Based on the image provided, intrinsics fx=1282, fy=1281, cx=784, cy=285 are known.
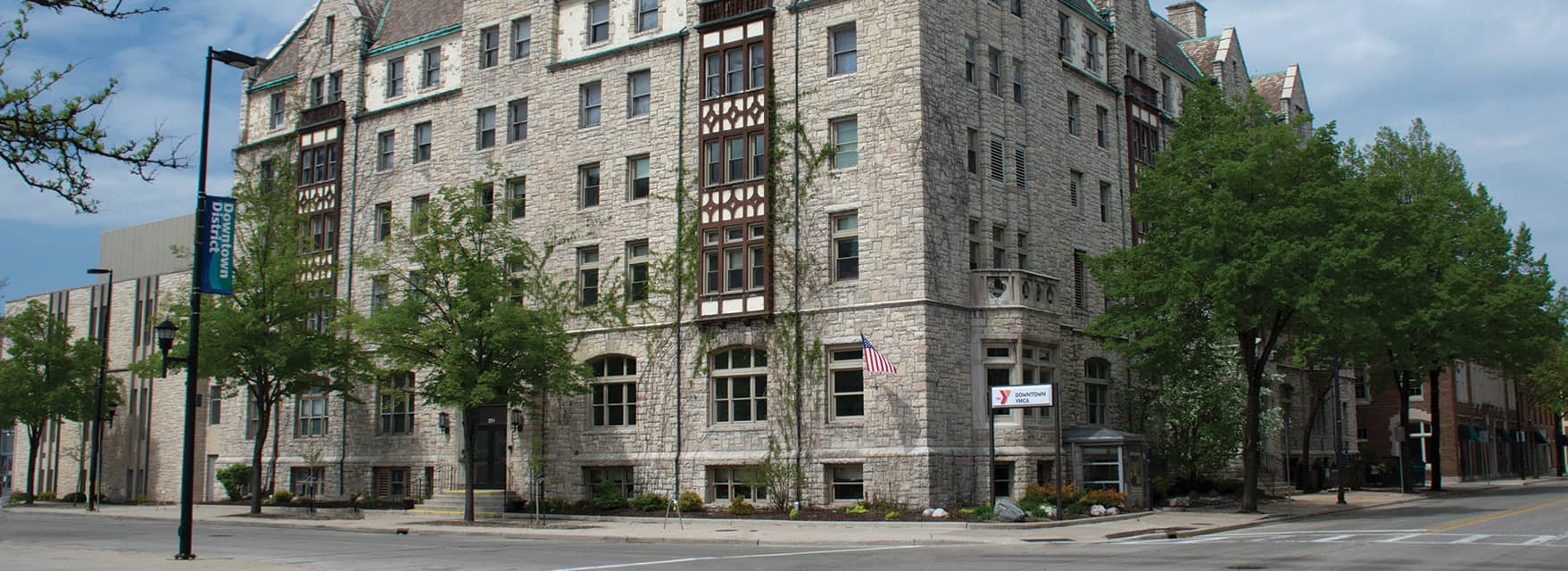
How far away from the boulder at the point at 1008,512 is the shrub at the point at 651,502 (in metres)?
10.2

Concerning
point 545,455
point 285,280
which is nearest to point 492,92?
point 285,280

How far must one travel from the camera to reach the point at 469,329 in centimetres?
3550

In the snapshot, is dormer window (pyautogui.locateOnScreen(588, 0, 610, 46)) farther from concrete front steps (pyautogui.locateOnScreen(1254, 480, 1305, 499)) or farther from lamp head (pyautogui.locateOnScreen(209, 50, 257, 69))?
concrete front steps (pyautogui.locateOnScreen(1254, 480, 1305, 499))

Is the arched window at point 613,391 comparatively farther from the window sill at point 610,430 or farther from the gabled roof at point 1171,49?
the gabled roof at point 1171,49

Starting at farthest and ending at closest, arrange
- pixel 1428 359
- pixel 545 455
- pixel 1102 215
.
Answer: pixel 1428 359, pixel 1102 215, pixel 545 455

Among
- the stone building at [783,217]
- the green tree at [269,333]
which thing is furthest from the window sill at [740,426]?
the green tree at [269,333]

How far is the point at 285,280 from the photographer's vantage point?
4172 cm

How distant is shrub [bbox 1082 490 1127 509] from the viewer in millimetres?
34500

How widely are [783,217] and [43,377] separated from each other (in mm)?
36225

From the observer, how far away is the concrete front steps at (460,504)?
3925 centimetres

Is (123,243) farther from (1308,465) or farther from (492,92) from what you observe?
(1308,465)

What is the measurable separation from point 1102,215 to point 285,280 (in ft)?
89.5

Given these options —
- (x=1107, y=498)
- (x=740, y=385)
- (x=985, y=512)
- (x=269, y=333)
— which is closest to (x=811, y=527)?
(x=985, y=512)

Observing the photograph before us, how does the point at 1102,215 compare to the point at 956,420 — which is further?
the point at 1102,215
